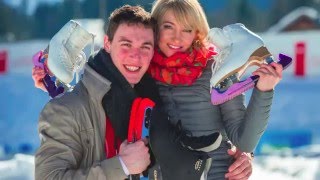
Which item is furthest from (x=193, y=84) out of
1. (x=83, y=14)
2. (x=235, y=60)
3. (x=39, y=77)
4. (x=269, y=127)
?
(x=83, y=14)

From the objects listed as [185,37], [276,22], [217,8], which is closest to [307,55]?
[276,22]

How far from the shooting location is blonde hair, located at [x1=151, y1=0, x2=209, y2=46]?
2719mm

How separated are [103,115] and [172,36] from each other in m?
0.51

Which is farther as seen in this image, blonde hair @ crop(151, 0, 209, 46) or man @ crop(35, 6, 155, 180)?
blonde hair @ crop(151, 0, 209, 46)

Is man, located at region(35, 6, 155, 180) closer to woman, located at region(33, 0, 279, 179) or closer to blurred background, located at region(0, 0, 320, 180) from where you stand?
woman, located at region(33, 0, 279, 179)

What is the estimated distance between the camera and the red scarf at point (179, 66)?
2648mm

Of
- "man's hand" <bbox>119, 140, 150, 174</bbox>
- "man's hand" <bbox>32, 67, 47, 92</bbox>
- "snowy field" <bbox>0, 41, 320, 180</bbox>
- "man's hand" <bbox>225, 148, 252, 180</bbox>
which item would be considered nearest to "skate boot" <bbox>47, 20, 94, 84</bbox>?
"man's hand" <bbox>32, 67, 47, 92</bbox>

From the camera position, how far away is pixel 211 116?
8.63 ft

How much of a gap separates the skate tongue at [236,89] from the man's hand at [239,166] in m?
0.27

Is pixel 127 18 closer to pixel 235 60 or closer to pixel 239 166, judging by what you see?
pixel 235 60

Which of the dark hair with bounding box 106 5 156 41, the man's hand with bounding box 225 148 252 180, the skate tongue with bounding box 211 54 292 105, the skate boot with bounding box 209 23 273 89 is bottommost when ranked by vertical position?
the man's hand with bounding box 225 148 252 180

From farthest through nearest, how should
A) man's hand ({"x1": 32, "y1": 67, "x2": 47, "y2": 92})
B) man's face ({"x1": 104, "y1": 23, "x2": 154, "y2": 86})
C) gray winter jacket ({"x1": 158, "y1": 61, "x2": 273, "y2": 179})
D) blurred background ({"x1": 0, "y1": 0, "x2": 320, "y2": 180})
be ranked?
1. blurred background ({"x1": 0, "y1": 0, "x2": 320, "y2": 180})
2. man's hand ({"x1": 32, "y1": 67, "x2": 47, "y2": 92})
3. gray winter jacket ({"x1": 158, "y1": 61, "x2": 273, "y2": 179})
4. man's face ({"x1": 104, "y1": 23, "x2": 154, "y2": 86})

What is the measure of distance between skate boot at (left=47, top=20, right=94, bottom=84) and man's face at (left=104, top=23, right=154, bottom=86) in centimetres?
34

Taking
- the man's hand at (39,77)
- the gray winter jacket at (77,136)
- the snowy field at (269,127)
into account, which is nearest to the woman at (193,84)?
the gray winter jacket at (77,136)
